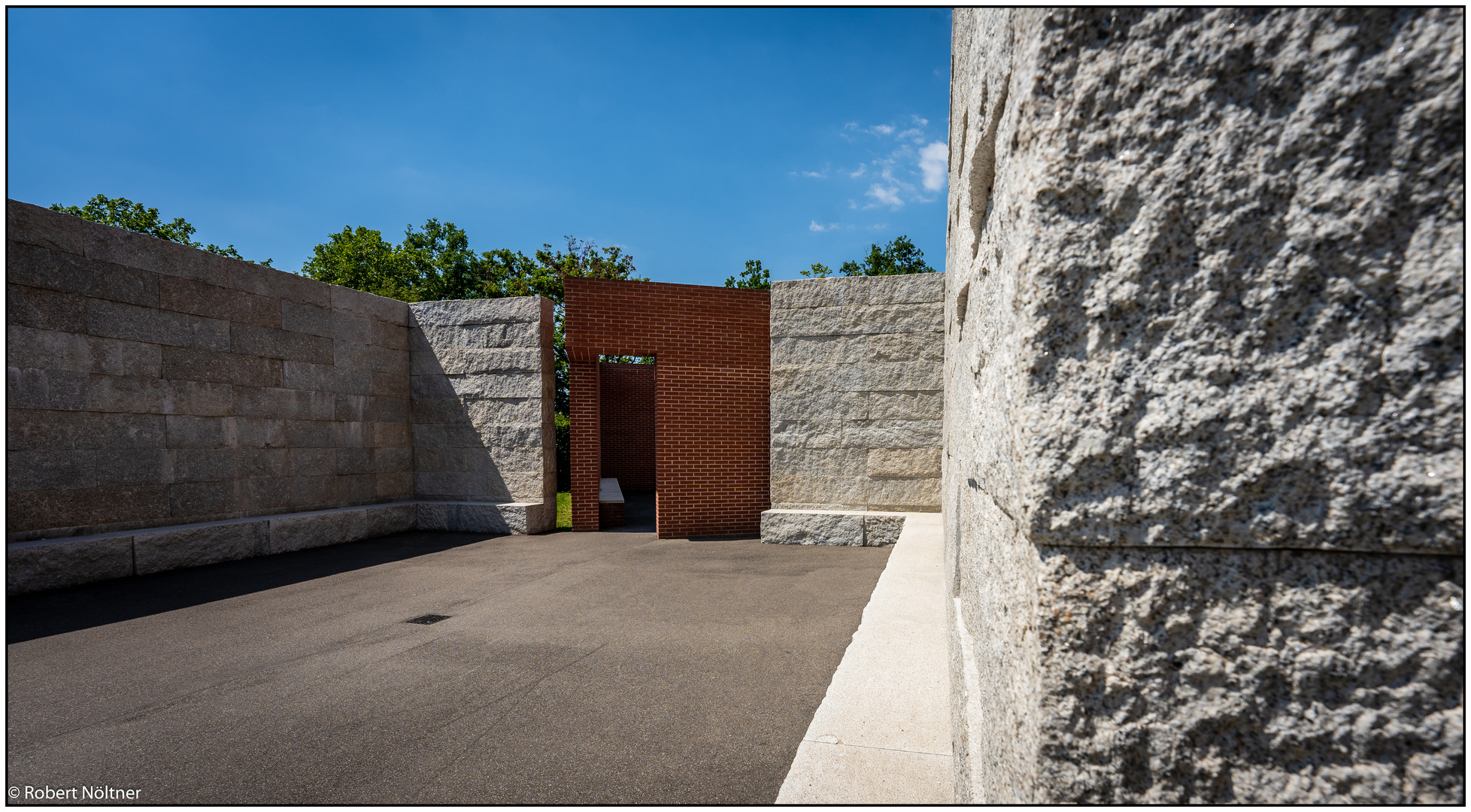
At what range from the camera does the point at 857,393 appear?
27.1 ft

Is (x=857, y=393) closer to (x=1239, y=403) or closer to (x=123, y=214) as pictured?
(x=1239, y=403)

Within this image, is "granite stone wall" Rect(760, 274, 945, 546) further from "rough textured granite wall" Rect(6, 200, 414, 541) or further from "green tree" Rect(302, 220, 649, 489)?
"green tree" Rect(302, 220, 649, 489)

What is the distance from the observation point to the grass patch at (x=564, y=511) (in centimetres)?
1023

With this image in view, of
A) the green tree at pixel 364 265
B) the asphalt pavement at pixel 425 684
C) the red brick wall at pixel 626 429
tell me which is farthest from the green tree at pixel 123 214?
the asphalt pavement at pixel 425 684

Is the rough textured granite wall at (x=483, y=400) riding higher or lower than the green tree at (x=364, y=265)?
lower

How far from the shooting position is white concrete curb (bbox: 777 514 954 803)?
2170 mm

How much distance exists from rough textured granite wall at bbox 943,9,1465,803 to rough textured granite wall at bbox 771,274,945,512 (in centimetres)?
739

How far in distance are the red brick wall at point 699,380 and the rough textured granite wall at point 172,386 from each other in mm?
3201

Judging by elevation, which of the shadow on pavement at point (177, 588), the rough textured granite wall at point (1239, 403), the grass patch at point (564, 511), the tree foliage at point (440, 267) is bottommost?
the grass patch at point (564, 511)

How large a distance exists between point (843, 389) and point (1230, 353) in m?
7.57

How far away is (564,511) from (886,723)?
38.0 ft

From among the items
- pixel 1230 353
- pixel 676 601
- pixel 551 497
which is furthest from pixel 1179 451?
pixel 551 497

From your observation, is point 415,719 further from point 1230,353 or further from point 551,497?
point 551,497

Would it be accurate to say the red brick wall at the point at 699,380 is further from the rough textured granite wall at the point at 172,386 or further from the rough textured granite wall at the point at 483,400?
the rough textured granite wall at the point at 172,386
